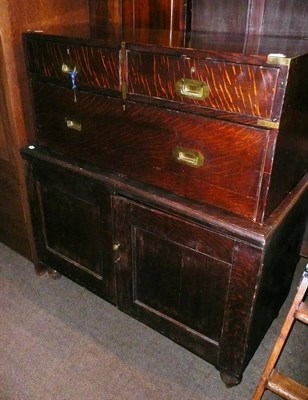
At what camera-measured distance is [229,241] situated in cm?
112

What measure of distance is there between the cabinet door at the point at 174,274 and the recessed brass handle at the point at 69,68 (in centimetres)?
47

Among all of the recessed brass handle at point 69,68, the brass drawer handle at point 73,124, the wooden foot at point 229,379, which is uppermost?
the recessed brass handle at point 69,68

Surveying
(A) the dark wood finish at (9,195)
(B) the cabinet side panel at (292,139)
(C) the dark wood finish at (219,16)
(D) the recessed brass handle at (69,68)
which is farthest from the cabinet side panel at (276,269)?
(A) the dark wood finish at (9,195)

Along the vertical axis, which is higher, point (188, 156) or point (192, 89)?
point (192, 89)

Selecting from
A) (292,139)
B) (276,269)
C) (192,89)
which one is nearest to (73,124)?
(192,89)

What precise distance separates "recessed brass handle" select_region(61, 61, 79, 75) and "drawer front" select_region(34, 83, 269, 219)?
84 mm

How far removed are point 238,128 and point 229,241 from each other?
338 mm

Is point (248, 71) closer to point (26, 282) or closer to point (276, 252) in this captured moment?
point (276, 252)

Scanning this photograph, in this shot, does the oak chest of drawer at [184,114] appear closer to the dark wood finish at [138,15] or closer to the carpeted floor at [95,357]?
the dark wood finish at [138,15]

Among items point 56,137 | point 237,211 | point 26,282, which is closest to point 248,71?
point 237,211

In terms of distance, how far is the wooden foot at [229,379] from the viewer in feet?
4.34

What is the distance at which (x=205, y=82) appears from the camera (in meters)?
1.02

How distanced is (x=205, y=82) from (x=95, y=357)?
1.14 m

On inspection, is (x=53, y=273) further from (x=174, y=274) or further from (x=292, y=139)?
(x=292, y=139)
